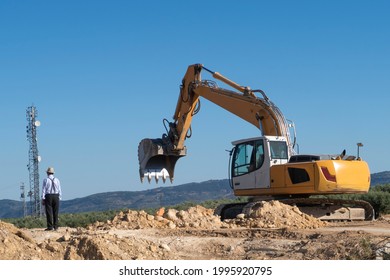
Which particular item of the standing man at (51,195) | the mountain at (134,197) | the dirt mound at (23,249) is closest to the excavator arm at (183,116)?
the standing man at (51,195)

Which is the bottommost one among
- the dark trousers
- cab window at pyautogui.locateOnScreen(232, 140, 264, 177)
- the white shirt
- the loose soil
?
the loose soil

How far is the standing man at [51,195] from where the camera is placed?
56.8 ft

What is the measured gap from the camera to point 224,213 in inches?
829

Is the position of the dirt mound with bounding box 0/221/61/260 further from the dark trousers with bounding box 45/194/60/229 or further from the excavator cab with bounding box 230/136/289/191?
the excavator cab with bounding box 230/136/289/191

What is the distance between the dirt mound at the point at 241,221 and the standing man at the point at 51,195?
4.13ft

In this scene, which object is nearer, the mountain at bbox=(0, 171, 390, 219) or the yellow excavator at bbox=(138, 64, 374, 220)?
the yellow excavator at bbox=(138, 64, 374, 220)

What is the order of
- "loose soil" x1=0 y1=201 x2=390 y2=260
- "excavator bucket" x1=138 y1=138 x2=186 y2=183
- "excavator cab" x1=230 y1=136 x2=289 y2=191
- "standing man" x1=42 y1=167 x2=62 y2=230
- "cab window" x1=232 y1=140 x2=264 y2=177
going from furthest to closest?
"excavator bucket" x1=138 y1=138 x2=186 y2=183, "cab window" x1=232 y1=140 x2=264 y2=177, "excavator cab" x1=230 y1=136 x2=289 y2=191, "standing man" x1=42 y1=167 x2=62 y2=230, "loose soil" x1=0 y1=201 x2=390 y2=260

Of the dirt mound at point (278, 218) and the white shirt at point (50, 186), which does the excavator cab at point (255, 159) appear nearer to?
the dirt mound at point (278, 218)

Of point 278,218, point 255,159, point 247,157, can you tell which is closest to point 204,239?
point 278,218

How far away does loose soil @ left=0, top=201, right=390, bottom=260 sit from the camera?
11.2 metres

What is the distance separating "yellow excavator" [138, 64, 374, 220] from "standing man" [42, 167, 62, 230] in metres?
5.24

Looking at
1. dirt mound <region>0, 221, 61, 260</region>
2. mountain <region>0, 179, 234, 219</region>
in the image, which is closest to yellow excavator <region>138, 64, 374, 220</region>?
dirt mound <region>0, 221, 61, 260</region>

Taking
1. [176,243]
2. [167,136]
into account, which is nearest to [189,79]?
[167,136]

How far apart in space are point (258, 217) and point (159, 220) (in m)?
2.76
